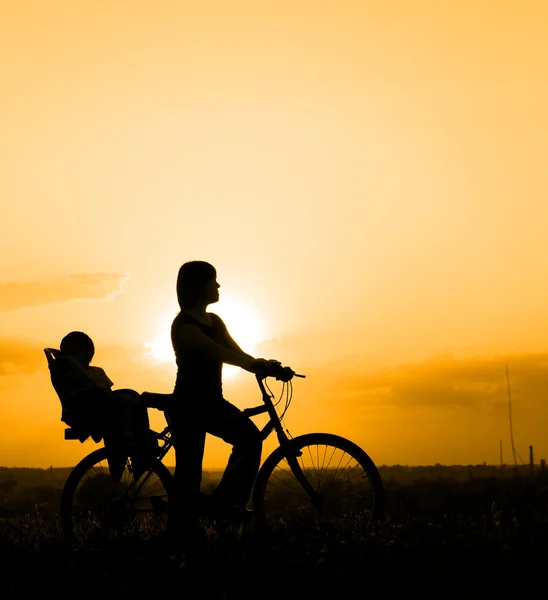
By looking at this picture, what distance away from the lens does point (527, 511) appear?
8.90m

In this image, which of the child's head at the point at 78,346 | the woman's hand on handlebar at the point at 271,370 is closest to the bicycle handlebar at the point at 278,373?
the woman's hand on handlebar at the point at 271,370

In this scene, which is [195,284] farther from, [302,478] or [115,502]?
[115,502]

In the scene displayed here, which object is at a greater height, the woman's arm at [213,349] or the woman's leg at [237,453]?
the woman's arm at [213,349]

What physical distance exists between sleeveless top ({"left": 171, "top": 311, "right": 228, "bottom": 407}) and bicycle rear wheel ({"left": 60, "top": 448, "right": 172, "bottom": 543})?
109cm

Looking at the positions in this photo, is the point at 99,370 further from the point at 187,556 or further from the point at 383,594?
the point at 383,594

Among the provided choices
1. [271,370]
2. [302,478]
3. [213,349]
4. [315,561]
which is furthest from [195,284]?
[315,561]

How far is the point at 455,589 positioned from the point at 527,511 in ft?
9.86

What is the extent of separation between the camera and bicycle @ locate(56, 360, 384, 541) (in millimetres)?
8516

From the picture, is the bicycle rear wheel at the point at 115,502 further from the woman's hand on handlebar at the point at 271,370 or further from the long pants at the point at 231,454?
the woman's hand on handlebar at the point at 271,370

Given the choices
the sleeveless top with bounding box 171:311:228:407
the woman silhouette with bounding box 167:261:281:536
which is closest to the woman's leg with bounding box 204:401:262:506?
the woman silhouette with bounding box 167:261:281:536

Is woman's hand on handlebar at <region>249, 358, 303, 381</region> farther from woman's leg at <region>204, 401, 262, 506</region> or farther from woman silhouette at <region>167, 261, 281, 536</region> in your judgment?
woman's leg at <region>204, 401, 262, 506</region>

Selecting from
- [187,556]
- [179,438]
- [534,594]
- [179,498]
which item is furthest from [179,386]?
[534,594]

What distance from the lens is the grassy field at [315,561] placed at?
645cm

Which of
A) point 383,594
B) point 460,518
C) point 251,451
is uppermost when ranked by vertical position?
point 251,451
